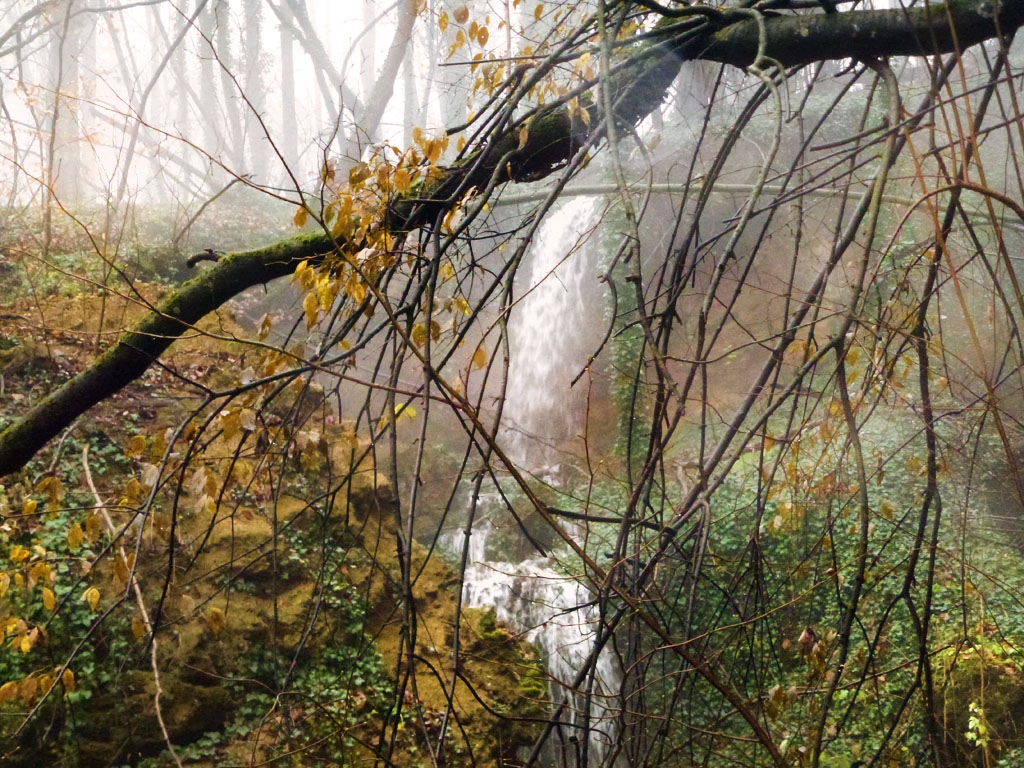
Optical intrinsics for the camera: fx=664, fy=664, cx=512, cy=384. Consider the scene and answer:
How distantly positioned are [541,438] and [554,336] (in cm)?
589

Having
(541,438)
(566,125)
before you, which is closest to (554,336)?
(541,438)

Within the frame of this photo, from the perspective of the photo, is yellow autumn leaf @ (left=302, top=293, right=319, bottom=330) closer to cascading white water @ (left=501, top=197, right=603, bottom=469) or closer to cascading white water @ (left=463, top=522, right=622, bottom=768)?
cascading white water @ (left=463, top=522, right=622, bottom=768)

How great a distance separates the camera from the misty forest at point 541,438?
1.25m

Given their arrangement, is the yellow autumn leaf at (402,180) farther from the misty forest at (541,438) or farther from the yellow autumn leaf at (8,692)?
the yellow autumn leaf at (8,692)

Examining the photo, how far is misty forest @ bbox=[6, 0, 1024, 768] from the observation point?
1249mm

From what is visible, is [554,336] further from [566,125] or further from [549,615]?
[566,125]

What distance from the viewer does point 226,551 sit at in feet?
14.3

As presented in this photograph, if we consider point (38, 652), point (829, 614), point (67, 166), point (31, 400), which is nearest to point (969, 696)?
point (829, 614)

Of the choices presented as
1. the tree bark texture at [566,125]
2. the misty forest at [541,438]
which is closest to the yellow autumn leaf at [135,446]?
the misty forest at [541,438]

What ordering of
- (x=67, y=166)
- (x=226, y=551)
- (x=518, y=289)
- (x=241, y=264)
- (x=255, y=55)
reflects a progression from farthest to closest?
1. (x=255, y=55)
2. (x=67, y=166)
3. (x=518, y=289)
4. (x=226, y=551)
5. (x=241, y=264)

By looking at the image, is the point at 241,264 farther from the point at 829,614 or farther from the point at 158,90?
the point at 158,90

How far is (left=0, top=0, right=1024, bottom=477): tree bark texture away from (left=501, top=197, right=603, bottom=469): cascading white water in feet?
29.5

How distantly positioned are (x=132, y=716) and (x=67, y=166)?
15418mm

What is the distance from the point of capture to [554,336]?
1181 centimetres
